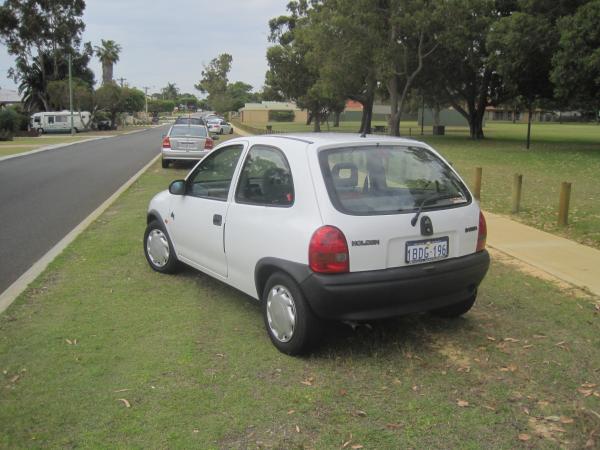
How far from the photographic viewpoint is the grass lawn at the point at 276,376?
3.38 meters

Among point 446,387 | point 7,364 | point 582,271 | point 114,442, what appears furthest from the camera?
point 582,271

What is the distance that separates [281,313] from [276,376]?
49 cm

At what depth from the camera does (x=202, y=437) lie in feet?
10.9

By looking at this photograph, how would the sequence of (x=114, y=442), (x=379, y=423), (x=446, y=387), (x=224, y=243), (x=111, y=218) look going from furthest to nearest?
(x=111, y=218) → (x=224, y=243) → (x=446, y=387) → (x=379, y=423) → (x=114, y=442)

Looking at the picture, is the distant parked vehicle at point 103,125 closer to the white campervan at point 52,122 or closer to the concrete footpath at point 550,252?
the white campervan at point 52,122

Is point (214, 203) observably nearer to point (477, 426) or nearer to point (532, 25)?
point (477, 426)

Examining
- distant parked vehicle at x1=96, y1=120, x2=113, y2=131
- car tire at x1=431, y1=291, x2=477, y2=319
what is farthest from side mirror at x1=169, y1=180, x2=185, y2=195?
distant parked vehicle at x1=96, y1=120, x2=113, y2=131

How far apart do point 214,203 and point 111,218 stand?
5.31 metres

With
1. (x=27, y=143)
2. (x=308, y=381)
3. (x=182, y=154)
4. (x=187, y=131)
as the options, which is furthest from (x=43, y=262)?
(x=27, y=143)

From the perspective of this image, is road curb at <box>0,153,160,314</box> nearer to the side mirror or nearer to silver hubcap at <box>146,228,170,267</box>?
silver hubcap at <box>146,228,170,267</box>

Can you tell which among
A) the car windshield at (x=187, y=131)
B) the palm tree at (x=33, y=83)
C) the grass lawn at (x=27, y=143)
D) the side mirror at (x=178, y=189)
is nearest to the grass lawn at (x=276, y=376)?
the side mirror at (x=178, y=189)

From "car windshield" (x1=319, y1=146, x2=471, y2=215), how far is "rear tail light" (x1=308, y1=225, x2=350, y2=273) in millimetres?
213

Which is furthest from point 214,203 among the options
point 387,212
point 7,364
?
point 7,364

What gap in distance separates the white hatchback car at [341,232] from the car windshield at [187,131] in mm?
13919
